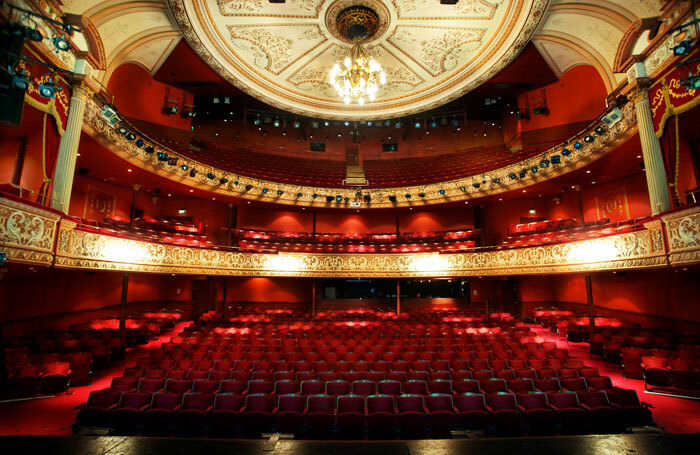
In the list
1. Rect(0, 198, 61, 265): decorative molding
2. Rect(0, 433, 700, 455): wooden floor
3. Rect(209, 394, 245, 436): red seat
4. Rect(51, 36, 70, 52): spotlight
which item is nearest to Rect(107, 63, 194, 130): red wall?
Rect(51, 36, 70, 52): spotlight

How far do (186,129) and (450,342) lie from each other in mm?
15544

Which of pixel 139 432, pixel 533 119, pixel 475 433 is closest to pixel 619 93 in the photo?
pixel 533 119

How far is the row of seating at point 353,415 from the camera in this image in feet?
13.3

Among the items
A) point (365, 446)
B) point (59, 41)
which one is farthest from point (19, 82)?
point (365, 446)

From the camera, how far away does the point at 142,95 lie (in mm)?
13812

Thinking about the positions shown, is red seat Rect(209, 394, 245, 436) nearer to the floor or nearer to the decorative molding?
the floor

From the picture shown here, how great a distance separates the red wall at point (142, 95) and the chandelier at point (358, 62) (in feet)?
26.7

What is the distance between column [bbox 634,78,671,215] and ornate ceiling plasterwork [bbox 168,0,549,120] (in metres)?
4.04

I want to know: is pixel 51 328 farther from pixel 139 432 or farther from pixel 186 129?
pixel 186 129

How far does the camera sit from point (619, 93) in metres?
8.77

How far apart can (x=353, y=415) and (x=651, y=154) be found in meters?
8.55

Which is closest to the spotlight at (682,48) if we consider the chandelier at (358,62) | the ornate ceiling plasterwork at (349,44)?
the ornate ceiling plasterwork at (349,44)

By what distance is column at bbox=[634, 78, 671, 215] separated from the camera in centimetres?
713

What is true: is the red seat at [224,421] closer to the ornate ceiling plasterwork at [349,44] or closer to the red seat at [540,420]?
the red seat at [540,420]
